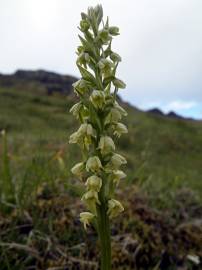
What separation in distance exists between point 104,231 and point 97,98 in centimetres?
67

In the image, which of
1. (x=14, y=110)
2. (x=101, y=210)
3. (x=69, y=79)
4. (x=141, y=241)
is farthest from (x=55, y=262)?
(x=69, y=79)

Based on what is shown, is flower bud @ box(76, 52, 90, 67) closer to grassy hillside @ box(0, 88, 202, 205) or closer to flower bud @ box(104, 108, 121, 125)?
flower bud @ box(104, 108, 121, 125)

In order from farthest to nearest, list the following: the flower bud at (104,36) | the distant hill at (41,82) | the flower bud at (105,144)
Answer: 1. the distant hill at (41,82)
2. the flower bud at (104,36)
3. the flower bud at (105,144)

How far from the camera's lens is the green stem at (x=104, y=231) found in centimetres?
270

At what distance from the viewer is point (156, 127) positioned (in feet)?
106

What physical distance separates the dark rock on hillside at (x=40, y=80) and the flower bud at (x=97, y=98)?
213 feet

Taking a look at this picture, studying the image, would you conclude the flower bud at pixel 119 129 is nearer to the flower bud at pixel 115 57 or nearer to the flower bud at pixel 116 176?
the flower bud at pixel 116 176

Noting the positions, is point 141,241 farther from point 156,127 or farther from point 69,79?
point 69,79

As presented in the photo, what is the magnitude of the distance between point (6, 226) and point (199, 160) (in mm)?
20165

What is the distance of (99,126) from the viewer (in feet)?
9.04

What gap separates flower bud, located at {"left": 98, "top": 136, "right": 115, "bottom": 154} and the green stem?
0.71ft

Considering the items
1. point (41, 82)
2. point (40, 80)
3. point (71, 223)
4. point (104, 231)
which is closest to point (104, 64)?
point (104, 231)

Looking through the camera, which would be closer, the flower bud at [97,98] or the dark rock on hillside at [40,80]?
the flower bud at [97,98]

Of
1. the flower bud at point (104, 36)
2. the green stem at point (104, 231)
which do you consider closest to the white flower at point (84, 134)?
the green stem at point (104, 231)
